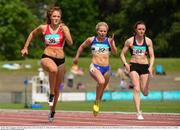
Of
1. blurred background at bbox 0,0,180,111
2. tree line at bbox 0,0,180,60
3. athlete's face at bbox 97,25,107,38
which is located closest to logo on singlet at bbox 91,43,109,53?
athlete's face at bbox 97,25,107,38

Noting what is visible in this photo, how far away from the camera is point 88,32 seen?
298 ft

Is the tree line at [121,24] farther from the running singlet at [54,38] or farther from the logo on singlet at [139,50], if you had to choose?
the running singlet at [54,38]

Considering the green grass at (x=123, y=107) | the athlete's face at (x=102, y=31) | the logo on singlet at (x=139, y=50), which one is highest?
the athlete's face at (x=102, y=31)

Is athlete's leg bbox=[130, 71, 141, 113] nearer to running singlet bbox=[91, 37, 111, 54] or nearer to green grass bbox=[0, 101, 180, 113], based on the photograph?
running singlet bbox=[91, 37, 111, 54]

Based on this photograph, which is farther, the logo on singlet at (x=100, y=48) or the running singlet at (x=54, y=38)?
the logo on singlet at (x=100, y=48)

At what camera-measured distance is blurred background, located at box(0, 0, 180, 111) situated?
183 feet

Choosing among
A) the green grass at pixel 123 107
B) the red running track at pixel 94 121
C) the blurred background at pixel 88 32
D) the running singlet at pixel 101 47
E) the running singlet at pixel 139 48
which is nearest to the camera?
the red running track at pixel 94 121

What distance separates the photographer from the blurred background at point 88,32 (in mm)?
55781

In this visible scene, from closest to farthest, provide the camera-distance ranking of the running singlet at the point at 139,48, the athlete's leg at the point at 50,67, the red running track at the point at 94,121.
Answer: the red running track at the point at 94,121 → the athlete's leg at the point at 50,67 → the running singlet at the point at 139,48

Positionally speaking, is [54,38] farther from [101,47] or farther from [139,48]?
[139,48]

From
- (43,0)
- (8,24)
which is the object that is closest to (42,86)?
(8,24)

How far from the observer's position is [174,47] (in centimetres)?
8256

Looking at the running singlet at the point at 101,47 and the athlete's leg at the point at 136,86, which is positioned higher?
the running singlet at the point at 101,47

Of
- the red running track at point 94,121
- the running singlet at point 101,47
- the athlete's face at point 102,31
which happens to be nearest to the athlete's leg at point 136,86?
the red running track at point 94,121
